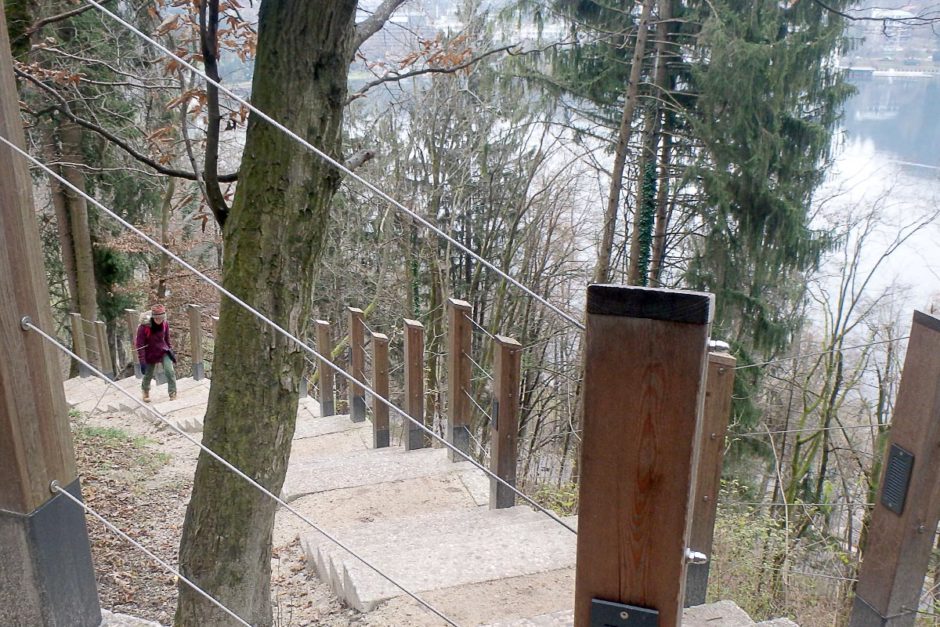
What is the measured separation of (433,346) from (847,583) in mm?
9331

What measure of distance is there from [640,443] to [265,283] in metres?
1.80

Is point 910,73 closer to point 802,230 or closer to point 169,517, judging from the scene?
point 802,230

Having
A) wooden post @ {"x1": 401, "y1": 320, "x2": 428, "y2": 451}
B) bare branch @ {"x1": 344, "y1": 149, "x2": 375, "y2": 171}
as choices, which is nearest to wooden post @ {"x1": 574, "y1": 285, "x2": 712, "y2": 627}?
bare branch @ {"x1": 344, "y1": 149, "x2": 375, "y2": 171}

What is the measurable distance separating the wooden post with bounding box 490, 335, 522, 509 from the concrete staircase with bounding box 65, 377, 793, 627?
0.12m

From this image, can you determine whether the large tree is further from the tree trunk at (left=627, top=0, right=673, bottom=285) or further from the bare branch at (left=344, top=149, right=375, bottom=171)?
the tree trunk at (left=627, top=0, right=673, bottom=285)

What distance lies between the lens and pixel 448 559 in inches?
135

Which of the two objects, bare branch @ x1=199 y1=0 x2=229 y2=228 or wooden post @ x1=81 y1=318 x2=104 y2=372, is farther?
wooden post @ x1=81 y1=318 x2=104 y2=372

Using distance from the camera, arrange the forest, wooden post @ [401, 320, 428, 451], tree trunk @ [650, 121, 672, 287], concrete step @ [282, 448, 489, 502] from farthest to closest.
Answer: tree trunk @ [650, 121, 672, 287]
the forest
wooden post @ [401, 320, 428, 451]
concrete step @ [282, 448, 489, 502]

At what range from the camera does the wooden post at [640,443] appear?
982mm

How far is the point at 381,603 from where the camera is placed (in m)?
3.14

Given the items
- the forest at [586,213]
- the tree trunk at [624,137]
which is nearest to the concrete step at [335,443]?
the forest at [586,213]

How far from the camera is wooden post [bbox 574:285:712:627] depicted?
38.7 inches

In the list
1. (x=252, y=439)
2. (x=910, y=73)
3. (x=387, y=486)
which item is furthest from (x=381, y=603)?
(x=910, y=73)

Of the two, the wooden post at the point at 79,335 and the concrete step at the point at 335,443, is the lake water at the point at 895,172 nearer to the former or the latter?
the concrete step at the point at 335,443
